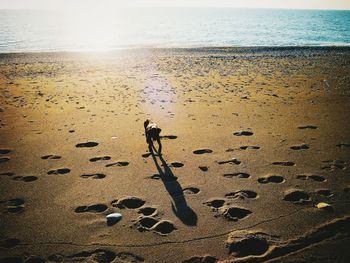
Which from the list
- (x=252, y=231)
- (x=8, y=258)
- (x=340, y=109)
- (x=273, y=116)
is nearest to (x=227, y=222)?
(x=252, y=231)

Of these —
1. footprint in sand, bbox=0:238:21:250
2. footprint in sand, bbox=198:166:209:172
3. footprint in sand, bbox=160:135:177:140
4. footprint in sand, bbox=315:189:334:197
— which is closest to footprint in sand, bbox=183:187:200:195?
footprint in sand, bbox=198:166:209:172

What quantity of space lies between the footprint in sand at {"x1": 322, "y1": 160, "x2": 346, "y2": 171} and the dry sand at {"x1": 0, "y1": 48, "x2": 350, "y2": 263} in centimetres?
2

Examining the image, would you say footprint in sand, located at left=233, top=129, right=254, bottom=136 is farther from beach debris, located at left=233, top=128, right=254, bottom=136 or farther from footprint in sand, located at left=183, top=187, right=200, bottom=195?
footprint in sand, located at left=183, top=187, right=200, bottom=195

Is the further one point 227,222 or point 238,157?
point 238,157

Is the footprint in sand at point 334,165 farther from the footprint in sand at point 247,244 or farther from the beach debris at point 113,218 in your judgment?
the beach debris at point 113,218

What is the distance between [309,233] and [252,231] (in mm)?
820

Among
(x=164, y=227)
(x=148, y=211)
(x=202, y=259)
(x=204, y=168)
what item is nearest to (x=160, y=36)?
(x=204, y=168)

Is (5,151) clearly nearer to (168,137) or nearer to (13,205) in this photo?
(13,205)

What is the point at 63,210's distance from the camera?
468 centimetres

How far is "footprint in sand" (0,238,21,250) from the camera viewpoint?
3.93 m

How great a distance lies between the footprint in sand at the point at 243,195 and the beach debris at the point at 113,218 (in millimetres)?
1921

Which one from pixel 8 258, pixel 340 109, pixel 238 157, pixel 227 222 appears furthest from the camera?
pixel 340 109

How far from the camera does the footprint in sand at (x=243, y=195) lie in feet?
16.0

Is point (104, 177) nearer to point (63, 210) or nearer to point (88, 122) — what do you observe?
point (63, 210)
